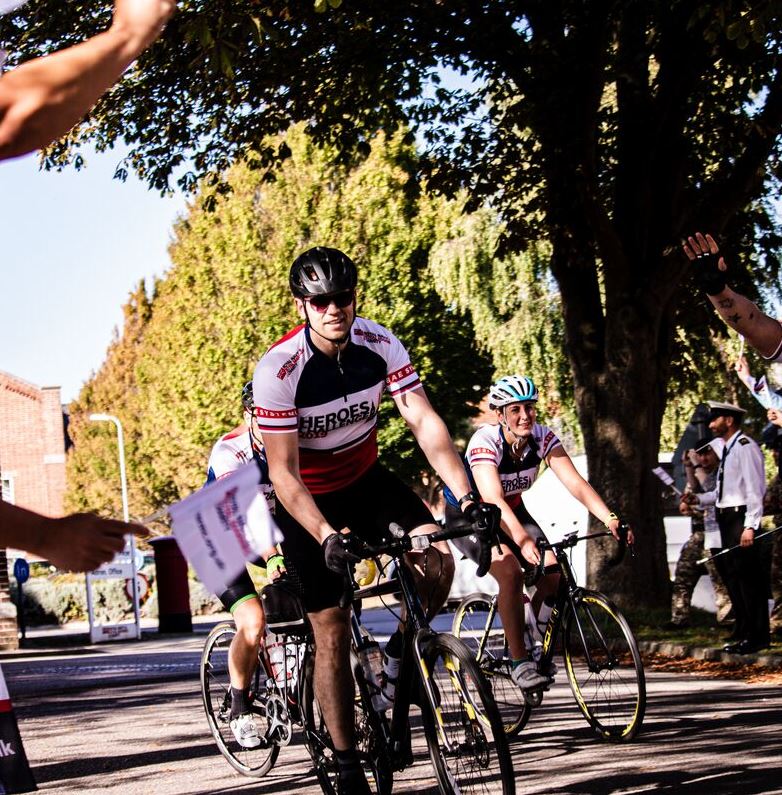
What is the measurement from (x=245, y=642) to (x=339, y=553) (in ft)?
8.02

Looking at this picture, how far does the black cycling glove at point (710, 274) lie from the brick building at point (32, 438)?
63.5 m

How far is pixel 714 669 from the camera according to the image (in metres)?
12.1

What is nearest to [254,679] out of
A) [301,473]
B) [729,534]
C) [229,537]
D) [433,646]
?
[301,473]

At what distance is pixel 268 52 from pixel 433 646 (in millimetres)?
12975

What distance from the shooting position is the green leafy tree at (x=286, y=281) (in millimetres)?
43250

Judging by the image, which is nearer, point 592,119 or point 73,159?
point 592,119

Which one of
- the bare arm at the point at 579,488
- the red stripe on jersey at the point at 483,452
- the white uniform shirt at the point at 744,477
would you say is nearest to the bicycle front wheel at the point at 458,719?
the bare arm at the point at 579,488

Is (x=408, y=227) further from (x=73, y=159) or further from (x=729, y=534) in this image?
(x=729, y=534)

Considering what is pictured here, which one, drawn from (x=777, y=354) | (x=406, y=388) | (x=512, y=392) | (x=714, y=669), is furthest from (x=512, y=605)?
(x=714, y=669)

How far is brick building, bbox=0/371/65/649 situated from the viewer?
67.2m

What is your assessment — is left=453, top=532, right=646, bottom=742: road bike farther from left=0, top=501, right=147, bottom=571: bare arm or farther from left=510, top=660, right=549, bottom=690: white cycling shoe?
left=0, top=501, right=147, bottom=571: bare arm

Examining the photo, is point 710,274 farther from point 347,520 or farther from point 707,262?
point 347,520

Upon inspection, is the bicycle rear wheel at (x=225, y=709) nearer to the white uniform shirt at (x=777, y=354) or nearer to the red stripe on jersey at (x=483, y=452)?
the red stripe on jersey at (x=483, y=452)

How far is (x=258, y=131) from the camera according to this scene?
19.2 meters
